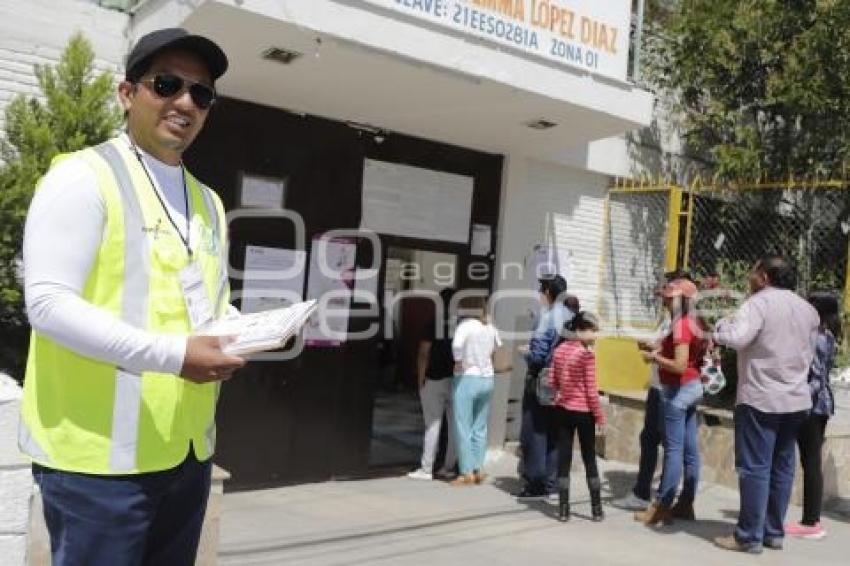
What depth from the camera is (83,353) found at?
179cm

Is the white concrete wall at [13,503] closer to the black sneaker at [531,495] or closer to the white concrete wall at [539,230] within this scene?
the black sneaker at [531,495]

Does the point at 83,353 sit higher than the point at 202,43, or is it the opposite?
the point at 202,43

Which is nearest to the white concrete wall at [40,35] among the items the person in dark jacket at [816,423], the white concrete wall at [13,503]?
the white concrete wall at [13,503]

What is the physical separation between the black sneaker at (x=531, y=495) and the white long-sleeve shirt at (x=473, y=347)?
3.36 ft

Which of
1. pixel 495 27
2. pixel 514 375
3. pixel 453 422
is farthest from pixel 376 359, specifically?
pixel 495 27

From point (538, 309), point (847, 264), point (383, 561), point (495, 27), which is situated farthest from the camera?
point (538, 309)

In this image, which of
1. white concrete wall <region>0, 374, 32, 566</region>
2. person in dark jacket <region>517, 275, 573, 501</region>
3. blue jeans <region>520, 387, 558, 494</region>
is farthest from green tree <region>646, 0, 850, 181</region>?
white concrete wall <region>0, 374, 32, 566</region>

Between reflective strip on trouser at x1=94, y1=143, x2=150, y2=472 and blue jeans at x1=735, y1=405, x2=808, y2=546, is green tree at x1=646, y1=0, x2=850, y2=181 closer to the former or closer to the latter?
blue jeans at x1=735, y1=405, x2=808, y2=546

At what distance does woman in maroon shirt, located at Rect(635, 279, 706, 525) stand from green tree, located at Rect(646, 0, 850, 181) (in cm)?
310

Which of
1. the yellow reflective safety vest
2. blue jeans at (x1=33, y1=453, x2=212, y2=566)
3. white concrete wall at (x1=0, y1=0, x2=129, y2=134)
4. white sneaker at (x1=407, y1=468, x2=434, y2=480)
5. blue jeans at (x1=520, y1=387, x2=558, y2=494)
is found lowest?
white sneaker at (x1=407, y1=468, x2=434, y2=480)

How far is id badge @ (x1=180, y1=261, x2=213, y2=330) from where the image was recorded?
2.03m

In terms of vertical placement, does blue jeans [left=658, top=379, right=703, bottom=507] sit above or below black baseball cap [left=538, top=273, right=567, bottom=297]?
below

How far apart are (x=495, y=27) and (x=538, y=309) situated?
3234 mm

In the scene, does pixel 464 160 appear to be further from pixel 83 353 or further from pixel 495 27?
pixel 83 353
